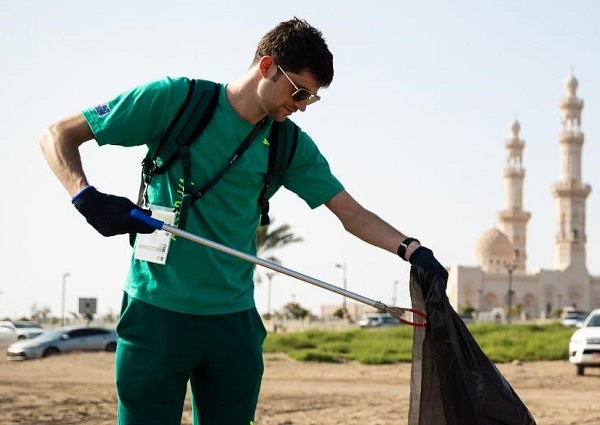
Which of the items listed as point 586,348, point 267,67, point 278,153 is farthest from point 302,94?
point 586,348

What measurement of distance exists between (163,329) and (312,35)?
104 cm

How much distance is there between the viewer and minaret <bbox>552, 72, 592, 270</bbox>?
10138 centimetres

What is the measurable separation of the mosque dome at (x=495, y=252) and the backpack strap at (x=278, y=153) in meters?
100

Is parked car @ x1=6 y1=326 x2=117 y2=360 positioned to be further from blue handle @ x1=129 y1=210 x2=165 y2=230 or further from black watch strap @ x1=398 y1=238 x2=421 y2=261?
blue handle @ x1=129 y1=210 x2=165 y2=230

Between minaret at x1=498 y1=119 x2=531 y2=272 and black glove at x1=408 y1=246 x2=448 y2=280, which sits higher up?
minaret at x1=498 y1=119 x2=531 y2=272

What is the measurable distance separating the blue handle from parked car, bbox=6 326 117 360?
25.1 metres

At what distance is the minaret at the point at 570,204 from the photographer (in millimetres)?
101375

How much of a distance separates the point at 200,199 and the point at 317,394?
420 inches

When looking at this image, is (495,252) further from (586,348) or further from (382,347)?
(586,348)

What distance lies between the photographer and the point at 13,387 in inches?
574

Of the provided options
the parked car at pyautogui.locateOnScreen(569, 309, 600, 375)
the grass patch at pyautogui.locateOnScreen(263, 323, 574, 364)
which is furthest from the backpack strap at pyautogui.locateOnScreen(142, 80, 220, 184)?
the grass patch at pyautogui.locateOnScreen(263, 323, 574, 364)

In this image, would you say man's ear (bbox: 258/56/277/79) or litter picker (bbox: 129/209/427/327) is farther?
A: man's ear (bbox: 258/56/277/79)

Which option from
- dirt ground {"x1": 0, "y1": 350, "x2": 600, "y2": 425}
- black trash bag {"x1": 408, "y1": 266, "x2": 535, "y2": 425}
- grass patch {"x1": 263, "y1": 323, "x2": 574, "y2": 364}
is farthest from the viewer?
grass patch {"x1": 263, "y1": 323, "x2": 574, "y2": 364}

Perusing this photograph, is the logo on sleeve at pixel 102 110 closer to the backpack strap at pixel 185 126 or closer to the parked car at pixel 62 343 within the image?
the backpack strap at pixel 185 126
